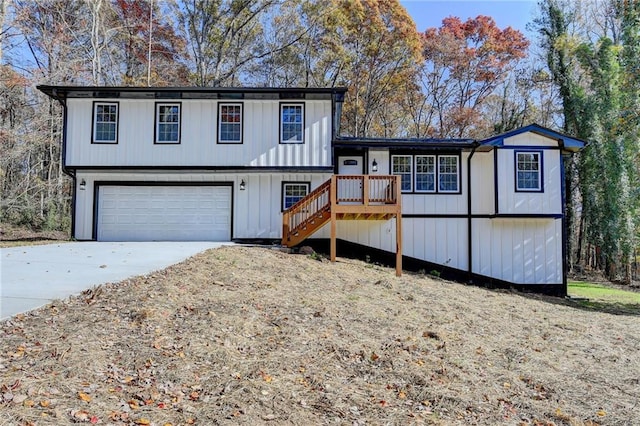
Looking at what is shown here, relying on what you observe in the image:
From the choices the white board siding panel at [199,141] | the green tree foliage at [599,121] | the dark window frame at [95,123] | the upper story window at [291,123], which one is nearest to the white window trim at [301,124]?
the upper story window at [291,123]

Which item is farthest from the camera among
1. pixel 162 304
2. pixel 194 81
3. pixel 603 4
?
pixel 194 81

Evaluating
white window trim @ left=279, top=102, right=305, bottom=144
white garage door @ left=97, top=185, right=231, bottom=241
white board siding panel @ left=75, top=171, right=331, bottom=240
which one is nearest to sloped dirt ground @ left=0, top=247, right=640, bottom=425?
white board siding panel @ left=75, top=171, right=331, bottom=240

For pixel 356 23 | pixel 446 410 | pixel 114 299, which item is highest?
pixel 356 23

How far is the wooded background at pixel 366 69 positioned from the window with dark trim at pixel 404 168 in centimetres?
913

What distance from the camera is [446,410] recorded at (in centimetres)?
357

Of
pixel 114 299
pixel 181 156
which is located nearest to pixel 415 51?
pixel 181 156

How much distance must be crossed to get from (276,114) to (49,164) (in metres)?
13.6

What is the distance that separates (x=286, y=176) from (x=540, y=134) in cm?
836

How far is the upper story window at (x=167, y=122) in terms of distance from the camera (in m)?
13.5

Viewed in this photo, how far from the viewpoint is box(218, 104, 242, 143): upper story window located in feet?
44.4

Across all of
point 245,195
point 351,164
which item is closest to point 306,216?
point 245,195

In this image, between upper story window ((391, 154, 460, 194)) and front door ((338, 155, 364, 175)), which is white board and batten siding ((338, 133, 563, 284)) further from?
front door ((338, 155, 364, 175))

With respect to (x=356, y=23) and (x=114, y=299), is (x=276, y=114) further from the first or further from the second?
(x=356, y=23)

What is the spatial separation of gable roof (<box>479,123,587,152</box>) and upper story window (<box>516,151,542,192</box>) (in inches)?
25.5
